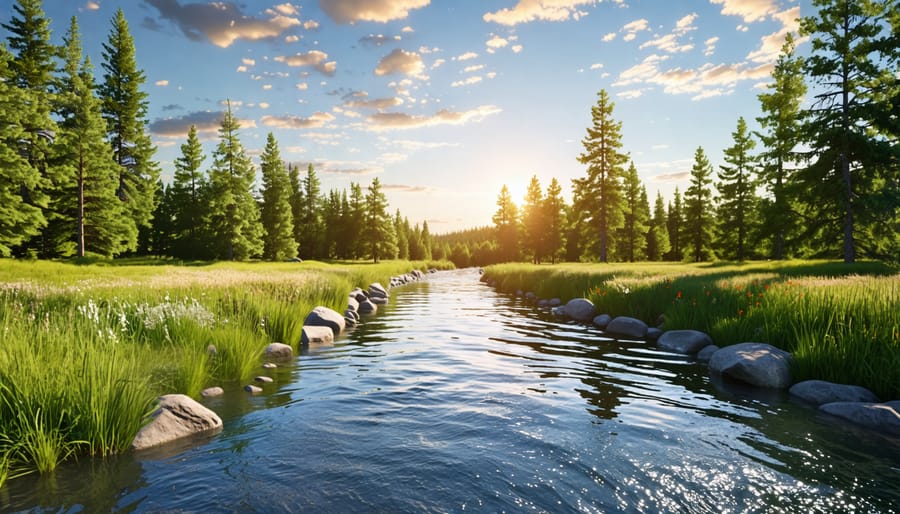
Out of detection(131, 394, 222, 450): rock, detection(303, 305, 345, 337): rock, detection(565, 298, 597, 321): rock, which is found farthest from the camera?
detection(565, 298, 597, 321): rock

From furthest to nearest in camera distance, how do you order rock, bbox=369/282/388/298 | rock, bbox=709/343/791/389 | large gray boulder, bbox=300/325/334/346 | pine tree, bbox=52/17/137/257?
pine tree, bbox=52/17/137/257, rock, bbox=369/282/388/298, large gray boulder, bbox=300/325/334/346, rock, bbox=709/343/791/389

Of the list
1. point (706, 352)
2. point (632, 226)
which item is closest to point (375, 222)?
point (632, 226)

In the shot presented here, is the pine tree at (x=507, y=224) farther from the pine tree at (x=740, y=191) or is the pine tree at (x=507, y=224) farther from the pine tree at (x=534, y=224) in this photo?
the pine tree at (x=740, y=191)

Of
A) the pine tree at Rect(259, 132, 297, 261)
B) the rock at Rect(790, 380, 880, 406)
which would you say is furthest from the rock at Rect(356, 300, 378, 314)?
the pine tree at Rect(259, 132, 297, 261)

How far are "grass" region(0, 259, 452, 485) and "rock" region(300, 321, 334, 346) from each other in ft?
1.13

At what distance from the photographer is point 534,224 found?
65.6 meters

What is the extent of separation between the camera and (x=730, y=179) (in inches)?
1734

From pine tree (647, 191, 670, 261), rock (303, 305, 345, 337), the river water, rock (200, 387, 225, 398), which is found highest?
pine tree (647, 191, 670, 261)

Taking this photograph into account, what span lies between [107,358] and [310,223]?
69679 millimetres

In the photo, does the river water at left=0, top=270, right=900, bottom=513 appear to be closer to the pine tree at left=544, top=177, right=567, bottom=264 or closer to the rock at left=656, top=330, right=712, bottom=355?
the rock at left=656, top=330, right=712, bottom=355

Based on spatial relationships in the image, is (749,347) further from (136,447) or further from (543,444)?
(136,447)

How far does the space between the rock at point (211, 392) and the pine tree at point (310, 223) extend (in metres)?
67.1

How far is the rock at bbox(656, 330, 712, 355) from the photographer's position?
10617 mm

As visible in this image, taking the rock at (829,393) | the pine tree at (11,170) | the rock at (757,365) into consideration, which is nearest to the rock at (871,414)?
the rock at (829,393)
